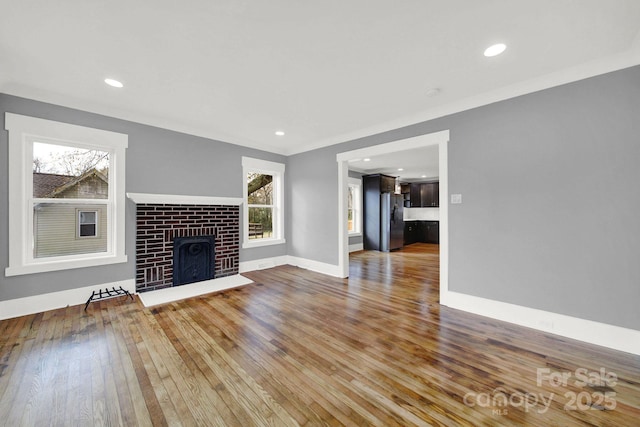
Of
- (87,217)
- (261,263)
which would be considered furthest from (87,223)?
(261,263)

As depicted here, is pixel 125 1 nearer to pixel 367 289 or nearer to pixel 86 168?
pixel 86 168

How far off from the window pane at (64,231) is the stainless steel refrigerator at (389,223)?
648 cm

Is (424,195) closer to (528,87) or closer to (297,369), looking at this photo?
(528,87)

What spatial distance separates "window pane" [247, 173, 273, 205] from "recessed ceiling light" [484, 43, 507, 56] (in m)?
4.23

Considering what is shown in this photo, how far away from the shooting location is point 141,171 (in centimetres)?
367

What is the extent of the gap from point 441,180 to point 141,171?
4299 mm

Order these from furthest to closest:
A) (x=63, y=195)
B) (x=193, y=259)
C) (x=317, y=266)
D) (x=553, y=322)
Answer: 1. (x=317, y=266)
2. (x=193, y=259)
3. (x=63, y=195)
4. (x=553, y=322)

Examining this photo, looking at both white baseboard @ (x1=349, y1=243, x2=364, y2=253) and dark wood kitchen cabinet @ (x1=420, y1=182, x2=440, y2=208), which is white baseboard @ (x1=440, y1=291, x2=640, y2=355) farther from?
dark wood kitchen cabinet @ (x1=420, y1=182, x2=440, y2=208)

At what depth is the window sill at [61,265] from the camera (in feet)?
9.26

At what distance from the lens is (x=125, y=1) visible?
5.39ft

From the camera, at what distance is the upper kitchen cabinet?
926 cm

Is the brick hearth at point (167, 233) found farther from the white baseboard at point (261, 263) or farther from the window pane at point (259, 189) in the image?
the window pane at point (259, 189)

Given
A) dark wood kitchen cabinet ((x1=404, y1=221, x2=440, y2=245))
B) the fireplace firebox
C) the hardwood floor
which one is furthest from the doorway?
dark wood kitchen cabinet ((x1=404, y1=221, x2=440, y2=245))

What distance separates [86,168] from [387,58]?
4.10m
